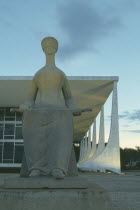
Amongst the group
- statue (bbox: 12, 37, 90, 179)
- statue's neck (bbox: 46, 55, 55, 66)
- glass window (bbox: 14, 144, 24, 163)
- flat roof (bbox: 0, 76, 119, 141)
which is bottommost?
glass window (bbox: 14, 144, 24, 163)

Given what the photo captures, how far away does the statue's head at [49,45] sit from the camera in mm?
4721

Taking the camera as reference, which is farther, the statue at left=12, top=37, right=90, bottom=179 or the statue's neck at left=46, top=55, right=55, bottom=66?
the statue's neck at left=46, top=55, right=55, bottom=66

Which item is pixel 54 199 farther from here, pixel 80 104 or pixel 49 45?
pixel 80 104

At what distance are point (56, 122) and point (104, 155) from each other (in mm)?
20996

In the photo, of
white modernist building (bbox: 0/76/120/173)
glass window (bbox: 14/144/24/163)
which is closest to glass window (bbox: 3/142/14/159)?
white modernist building (bbox: 0/76/120/173)

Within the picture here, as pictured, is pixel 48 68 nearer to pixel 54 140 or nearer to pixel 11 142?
pixel 54 140

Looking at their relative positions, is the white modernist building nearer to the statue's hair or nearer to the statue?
the statue's hair

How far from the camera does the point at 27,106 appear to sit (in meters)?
4.33

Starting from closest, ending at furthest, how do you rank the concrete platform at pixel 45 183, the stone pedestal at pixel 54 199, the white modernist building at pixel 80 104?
the stone pedestal at pixel 54 199
the concrete platform at pixel 45 183
the white modernist building at pixel 80 104

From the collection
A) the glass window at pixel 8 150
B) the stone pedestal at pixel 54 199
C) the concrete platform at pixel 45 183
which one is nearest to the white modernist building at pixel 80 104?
the glass window at pixel 8 150

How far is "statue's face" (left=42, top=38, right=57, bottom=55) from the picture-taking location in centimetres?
472

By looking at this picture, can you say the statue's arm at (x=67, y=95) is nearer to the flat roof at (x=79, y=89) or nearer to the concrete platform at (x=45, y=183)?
the concrete platform at (x=45, y=183)

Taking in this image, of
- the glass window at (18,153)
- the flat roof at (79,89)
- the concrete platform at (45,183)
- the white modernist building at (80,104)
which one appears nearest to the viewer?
the concrete platform at (45,183)

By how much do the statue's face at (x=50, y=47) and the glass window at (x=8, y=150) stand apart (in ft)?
93.5
